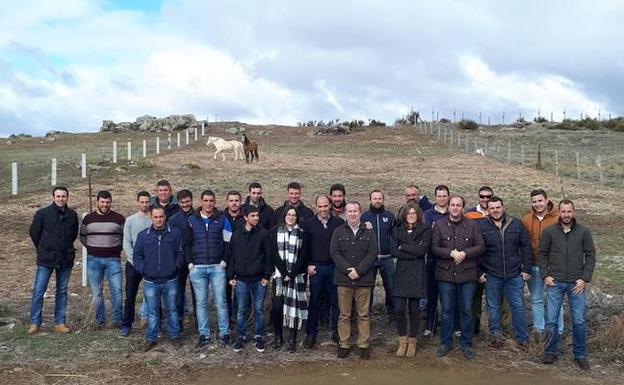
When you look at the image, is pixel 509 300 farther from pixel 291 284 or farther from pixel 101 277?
pixel 101 277

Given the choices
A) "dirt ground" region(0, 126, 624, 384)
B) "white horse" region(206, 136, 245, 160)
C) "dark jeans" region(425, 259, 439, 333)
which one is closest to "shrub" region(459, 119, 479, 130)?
"white horse" region(206, 136, 245, 160)

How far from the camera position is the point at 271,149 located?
117 ft

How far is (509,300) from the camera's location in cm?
702

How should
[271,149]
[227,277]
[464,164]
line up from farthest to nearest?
1. [271,149]
2. [464,164]
3. [227,277]

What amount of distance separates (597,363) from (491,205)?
1929 millimetres

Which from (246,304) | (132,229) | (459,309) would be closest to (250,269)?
(246,304)

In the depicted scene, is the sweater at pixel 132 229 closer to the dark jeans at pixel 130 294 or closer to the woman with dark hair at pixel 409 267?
the dark jeans at pixel 130 294

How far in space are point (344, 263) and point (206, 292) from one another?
62.6 inches

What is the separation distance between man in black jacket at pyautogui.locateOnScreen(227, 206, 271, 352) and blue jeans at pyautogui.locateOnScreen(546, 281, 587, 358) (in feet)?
9.63

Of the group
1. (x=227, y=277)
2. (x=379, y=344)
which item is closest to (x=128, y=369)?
(x=227, y=277)

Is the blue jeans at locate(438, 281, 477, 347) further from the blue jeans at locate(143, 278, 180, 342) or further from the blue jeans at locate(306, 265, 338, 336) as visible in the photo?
the blue jeans at locate(143, 278, 180, 342)

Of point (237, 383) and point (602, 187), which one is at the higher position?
point (602, 187)

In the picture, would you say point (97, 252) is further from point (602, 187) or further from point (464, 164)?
point (464, 164)

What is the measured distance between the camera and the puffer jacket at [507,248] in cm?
681
